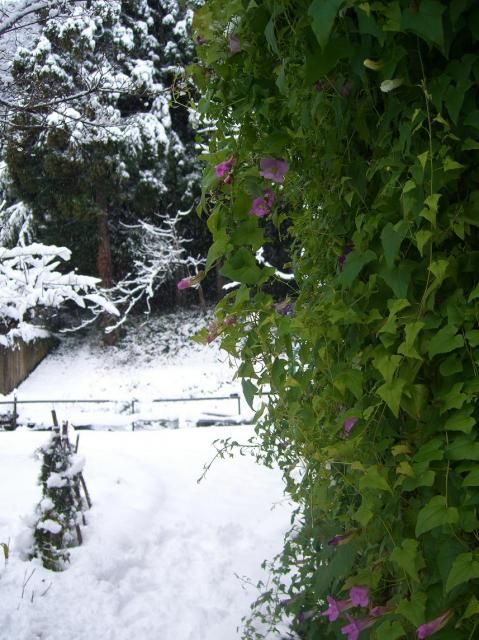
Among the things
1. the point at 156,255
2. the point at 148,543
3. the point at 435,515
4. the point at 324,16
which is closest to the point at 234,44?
the point at 324,16

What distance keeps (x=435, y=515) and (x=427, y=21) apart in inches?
27.9

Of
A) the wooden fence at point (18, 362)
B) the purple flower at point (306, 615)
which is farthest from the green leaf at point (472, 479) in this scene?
the wooden fence at point (18, 362)

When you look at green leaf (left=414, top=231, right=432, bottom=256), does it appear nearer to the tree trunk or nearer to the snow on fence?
the snow on fence

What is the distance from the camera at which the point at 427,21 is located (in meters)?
0.82

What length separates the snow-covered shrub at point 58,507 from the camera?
4074 mm

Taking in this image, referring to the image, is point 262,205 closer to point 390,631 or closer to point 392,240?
point 392,240

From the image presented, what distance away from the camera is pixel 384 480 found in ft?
3.29

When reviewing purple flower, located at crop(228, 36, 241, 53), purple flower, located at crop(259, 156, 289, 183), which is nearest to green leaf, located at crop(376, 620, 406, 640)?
purple flower, located at crop(259, 156, 289, 183)

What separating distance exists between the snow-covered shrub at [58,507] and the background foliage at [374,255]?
127 inches

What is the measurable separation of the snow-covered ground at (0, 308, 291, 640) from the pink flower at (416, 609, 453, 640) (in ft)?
2.24

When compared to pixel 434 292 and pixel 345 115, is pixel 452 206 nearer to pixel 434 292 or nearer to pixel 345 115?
pixel 434 292

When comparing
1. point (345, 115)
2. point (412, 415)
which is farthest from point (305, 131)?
point (412, 415)

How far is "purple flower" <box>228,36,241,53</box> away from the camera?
1163 mm

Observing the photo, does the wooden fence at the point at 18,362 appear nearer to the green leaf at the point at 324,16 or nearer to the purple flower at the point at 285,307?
the purple flower at the point at 285,307
